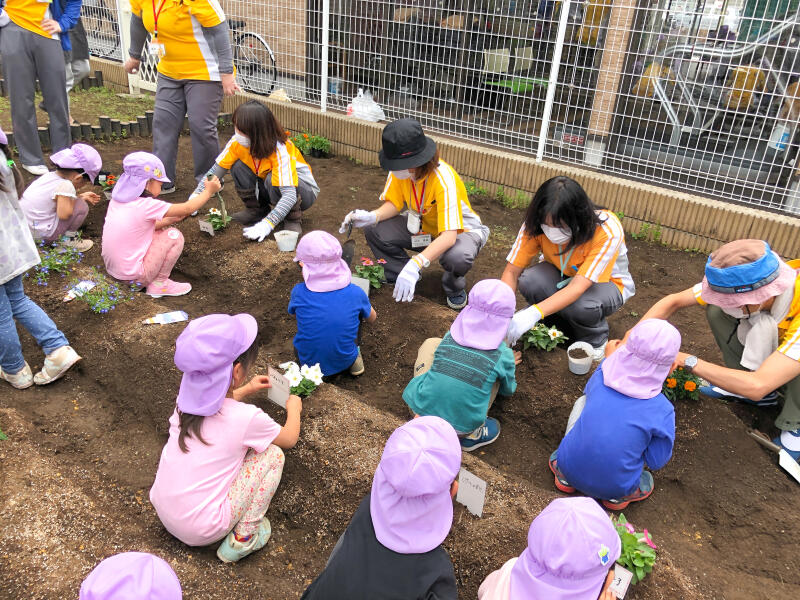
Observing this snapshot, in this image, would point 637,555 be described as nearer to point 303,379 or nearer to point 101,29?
point 303,379

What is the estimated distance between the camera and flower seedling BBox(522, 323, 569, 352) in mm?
3648

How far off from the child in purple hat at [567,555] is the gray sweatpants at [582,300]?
206 centimetres

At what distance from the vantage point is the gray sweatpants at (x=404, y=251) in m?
4.20

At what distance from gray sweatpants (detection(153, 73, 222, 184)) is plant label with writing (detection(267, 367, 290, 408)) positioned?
10.2ft

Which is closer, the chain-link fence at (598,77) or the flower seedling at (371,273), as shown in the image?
the flower seedling at (371,273)

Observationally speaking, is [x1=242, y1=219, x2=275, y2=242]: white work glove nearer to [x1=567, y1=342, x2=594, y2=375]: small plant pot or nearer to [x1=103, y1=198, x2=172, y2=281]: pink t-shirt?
[x1=103, y1=198, x2=172, y2=281]: pink t-shirt

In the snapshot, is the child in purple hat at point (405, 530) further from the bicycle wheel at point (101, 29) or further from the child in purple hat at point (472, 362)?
the bicycle wheel at point (101, 29)

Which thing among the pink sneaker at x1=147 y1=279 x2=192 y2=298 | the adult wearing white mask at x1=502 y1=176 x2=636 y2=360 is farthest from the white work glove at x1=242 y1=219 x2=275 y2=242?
the adult wearing white mask at x1=502 y1=176 x2=636 y2=360

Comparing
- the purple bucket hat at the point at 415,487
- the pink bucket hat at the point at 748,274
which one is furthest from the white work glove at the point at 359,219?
the purple bucket hat at the point at 415,487

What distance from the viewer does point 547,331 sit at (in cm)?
368

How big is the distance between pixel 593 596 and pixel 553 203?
6.63 ft

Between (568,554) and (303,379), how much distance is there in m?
1.72

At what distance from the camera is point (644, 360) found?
243 cm

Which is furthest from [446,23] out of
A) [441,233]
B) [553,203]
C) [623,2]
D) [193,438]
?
[193,438]
